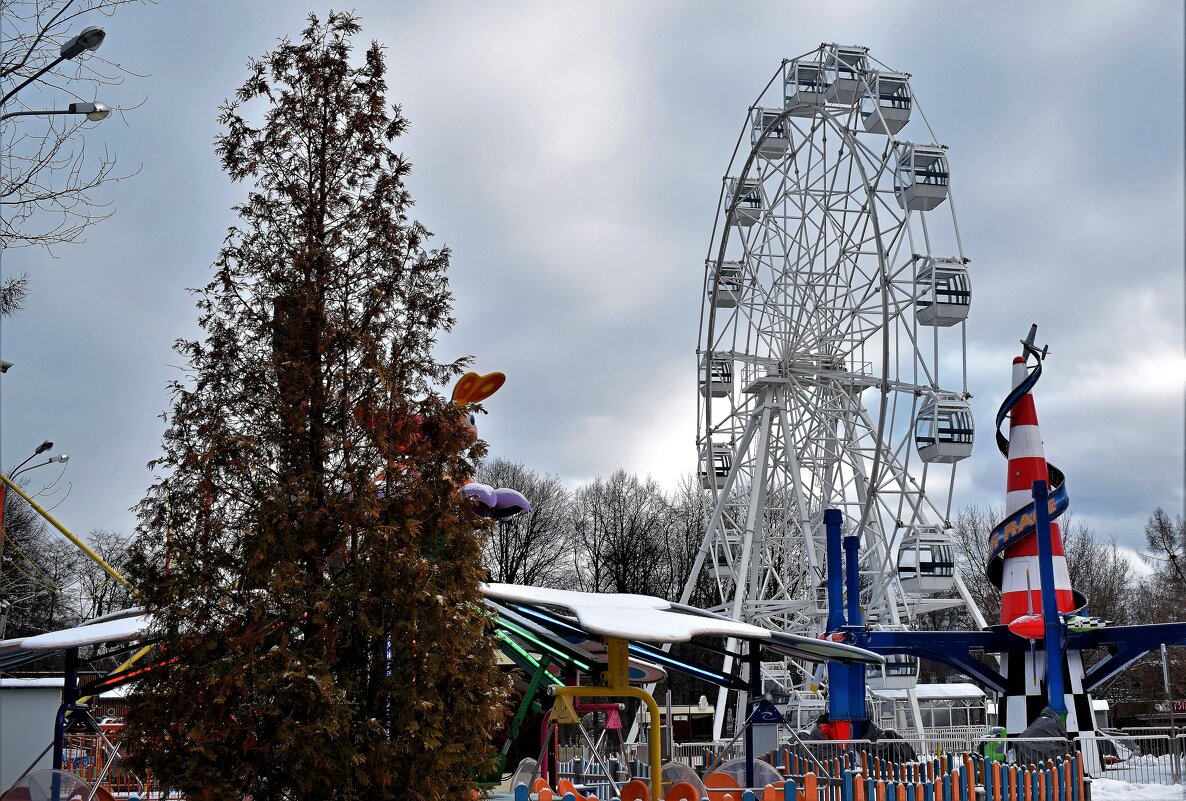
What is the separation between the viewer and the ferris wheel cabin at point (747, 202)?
3566 centimetres

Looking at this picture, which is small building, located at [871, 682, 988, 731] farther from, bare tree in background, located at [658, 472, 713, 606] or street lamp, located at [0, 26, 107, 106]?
street lamp, located at [0, 26, 107, 106]

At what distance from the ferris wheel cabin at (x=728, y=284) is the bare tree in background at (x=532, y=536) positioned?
2198 cm

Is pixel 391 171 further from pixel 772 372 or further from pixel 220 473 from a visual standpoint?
pixel 772 372

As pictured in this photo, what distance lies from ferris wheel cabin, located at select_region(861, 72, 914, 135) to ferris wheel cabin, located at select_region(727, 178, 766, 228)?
493 cm

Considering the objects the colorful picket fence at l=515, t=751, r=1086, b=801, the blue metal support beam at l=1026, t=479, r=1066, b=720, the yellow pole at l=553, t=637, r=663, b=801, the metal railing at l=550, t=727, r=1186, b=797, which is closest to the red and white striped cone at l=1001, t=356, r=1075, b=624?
the blue metal support beam at l=1026, t=479, r=1066, b=720

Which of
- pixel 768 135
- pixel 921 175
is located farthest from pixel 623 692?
pixel 768 135

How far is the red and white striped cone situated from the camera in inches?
928

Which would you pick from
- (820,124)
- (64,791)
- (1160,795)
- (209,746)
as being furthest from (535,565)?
(209,746)

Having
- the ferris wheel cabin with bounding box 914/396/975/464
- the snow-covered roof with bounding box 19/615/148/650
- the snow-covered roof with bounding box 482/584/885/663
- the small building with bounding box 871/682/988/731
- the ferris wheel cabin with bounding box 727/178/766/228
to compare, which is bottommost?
the snow-covered roof with bounding box 19/615/148/650

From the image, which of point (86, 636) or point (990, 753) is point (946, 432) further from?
point (86, 636)

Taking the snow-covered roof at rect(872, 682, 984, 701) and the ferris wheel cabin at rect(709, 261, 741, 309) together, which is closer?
the ferris wheel cabin at rect(709, 261, 741, 309)

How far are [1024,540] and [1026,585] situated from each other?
36.2 inches

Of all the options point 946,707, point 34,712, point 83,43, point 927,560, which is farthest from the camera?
point 946,707

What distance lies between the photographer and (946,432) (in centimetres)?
2923
